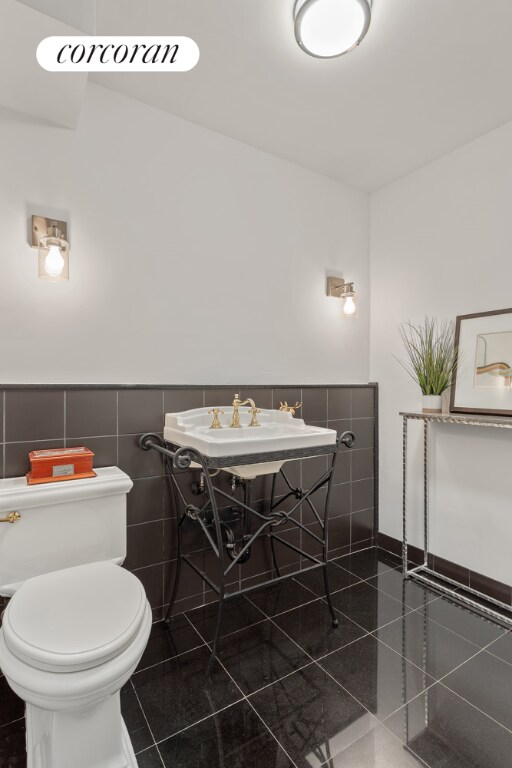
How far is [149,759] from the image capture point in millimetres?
1262

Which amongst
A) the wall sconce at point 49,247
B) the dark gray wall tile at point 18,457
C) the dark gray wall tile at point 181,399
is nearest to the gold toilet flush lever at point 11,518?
the dark gray wall tile at point 18,457

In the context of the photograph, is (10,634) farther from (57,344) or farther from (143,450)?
(57,344)

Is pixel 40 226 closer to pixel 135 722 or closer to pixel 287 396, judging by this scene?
pixel 287 396

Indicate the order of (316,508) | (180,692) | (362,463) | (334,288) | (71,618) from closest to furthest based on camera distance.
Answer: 1. (71,618)
2. (180,692)
3. (316,508)
4. (334,288)
5. (362,463)

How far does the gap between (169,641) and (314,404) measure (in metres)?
1.47

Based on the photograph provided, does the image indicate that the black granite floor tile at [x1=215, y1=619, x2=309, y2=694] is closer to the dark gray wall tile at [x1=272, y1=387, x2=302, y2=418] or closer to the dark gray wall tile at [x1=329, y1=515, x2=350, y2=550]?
the dark gray wall tile at [x1=329, y1=515, x2=350, y2=550]

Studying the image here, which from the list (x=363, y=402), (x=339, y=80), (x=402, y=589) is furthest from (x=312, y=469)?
(x=339, y=80)

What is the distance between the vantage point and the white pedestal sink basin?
1595 mm

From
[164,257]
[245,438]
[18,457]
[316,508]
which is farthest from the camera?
[316,508]

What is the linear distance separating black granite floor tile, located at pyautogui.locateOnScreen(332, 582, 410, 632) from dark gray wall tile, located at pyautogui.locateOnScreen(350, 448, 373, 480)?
70 centimetres

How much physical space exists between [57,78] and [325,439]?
1.77 meters

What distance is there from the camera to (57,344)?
5.76 ft

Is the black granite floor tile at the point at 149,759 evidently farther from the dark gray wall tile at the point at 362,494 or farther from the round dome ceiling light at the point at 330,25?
the round dome ceiling light at the point at 330,25

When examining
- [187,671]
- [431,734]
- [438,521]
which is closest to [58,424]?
[187,671]
